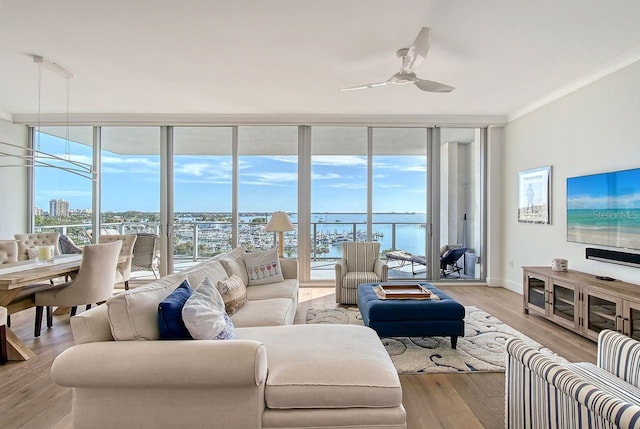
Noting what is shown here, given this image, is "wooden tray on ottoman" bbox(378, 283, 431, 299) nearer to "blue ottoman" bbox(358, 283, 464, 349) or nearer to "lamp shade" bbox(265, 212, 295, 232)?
"blue ottoman" bbox(358, 283, 464, 349)

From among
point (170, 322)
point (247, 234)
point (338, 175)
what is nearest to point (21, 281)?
point (170, 322)

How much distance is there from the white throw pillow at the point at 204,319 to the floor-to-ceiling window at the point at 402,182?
4135 mm

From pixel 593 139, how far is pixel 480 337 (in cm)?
255

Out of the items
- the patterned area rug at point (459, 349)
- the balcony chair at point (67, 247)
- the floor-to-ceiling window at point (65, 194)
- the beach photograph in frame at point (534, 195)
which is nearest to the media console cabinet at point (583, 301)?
the patterned area rug at point (459, 349)


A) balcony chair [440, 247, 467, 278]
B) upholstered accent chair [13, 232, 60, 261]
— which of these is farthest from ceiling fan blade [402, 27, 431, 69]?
upholstered accent chair [13, 232, 60, 261]

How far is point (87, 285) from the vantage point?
3.40m

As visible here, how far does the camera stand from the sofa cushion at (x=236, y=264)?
10.6 feet

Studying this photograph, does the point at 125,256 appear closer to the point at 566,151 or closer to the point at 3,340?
the point at 3,340

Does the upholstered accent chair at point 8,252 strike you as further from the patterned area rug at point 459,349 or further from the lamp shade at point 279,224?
the patterned area rug at point 459,349

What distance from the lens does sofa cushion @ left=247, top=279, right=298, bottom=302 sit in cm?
326

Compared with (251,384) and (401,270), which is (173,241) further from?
(251,384)

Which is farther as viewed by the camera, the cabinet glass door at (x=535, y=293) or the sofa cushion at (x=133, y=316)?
the cabinet glass door at (x=535, y=293)

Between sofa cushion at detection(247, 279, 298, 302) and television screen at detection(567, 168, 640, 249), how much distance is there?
10.8 feet

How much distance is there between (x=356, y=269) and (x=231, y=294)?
90.3 inches
